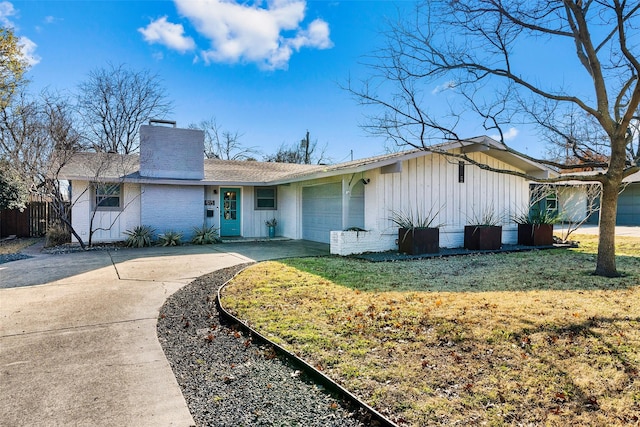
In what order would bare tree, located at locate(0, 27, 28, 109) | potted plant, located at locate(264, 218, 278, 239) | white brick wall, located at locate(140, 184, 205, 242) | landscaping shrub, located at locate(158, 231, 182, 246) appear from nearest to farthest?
bare tree, located at locate(0, 27, 28, 109)
landscaping shrub, located at locate(158, 231, 182, 246)
white brick wall, located at locate(140, 184, 205, 242)
potted plant, located at locate(264, 218, 278, 239)

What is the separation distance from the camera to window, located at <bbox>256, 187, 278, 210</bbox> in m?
15.9

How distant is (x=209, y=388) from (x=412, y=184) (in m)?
8.85

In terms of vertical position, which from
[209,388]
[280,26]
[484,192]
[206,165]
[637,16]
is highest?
[280,26]

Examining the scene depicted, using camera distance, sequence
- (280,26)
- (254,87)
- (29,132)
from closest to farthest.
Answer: (280,26) < (29,132) < (254,87)

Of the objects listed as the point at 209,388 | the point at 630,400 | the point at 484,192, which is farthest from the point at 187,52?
the point at 630,400

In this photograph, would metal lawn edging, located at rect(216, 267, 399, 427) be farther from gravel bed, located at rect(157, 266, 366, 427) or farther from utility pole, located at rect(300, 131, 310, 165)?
utility pole, located at rect(300, 131, 310, 165)

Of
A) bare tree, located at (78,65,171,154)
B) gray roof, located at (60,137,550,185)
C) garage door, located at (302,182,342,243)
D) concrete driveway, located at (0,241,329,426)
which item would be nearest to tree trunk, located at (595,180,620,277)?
gray roof, located at (60,137,550,185)

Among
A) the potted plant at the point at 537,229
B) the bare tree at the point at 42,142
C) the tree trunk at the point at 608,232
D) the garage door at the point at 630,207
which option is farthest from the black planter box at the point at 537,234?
the garage door at the point at 630,207

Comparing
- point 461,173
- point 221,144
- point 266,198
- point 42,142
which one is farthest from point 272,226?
point 221,144

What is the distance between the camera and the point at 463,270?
7.95m

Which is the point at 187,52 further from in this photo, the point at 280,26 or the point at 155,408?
the point at 155,408

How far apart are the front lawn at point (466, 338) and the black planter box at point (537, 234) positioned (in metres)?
4.65

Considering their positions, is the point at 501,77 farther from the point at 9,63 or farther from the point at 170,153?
the point at 9,63

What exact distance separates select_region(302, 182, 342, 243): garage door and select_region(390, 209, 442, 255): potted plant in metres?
2.31
